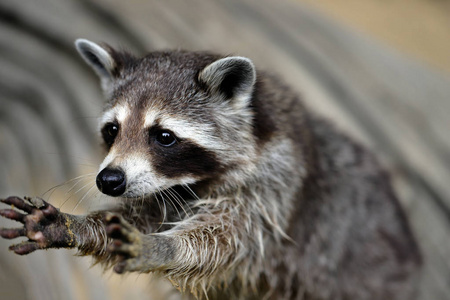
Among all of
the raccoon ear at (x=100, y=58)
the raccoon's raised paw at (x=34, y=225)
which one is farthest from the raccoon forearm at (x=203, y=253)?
the raccoon ear at (x=100, y=58)

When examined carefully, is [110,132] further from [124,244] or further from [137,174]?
[124,244]

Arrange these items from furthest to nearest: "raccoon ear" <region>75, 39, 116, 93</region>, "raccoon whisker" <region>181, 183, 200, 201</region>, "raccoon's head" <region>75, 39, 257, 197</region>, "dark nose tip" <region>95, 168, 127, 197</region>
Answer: "raccoon ear" <region>75, 39, 116, 93</region> < "raccoon whisker" <region>181, 183, 200, 201</region> < "raccoon's head" <region>75, 39, 257, 197</region> < "dark nose tip" <region>95, 168, 127, 197</region>

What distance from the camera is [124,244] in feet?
8.61

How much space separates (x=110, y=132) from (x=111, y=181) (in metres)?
0.61

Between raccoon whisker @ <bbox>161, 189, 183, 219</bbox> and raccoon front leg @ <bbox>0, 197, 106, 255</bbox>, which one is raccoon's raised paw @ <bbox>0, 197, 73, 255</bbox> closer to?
raccoon front leg @ <bbox>0, 197, 106, 255</bbox>

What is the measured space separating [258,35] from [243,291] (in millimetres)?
3557

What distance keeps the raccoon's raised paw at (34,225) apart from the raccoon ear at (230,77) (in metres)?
1.34

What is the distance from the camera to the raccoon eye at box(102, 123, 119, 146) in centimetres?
347

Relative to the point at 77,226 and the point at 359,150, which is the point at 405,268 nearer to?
the point at 359,150

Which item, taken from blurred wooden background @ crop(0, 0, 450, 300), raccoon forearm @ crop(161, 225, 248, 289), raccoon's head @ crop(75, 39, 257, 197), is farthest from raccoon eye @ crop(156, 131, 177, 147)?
blurred wooden background @ crop(0, 0, 450, 300)

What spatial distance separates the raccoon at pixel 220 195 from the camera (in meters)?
3.10

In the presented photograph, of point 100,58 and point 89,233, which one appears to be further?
point 100,58

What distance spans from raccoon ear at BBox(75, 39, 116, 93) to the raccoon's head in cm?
1

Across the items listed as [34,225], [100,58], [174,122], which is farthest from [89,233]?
[100,58]
